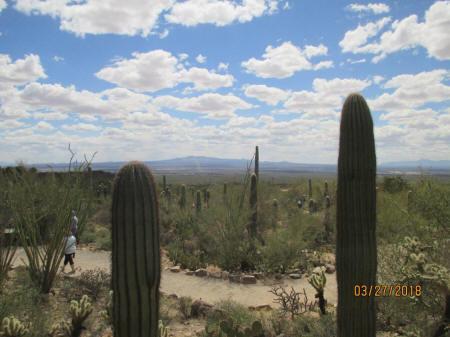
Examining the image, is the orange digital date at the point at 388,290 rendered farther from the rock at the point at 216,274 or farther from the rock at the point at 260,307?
the rock at the point at 216,274

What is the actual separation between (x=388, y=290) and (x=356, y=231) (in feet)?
6.89

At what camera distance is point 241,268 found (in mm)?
11328

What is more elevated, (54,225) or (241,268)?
(54,225)

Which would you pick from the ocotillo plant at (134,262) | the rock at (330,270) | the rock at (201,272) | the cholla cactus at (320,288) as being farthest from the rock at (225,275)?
the ocotillo plant at (134,262)

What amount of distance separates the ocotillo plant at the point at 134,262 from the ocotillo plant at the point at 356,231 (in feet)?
7.81

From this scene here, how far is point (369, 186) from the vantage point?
4.24 meters

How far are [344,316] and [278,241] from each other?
278 inches

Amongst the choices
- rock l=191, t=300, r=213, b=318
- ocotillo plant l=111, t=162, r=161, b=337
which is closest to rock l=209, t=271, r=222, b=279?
rock l=191, t=300, r=213, b=318

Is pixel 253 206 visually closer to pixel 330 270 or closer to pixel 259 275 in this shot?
pixel 259 275

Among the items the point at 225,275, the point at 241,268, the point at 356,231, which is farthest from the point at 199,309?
the point at 356,231

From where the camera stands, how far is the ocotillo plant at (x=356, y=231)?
415 centimetres

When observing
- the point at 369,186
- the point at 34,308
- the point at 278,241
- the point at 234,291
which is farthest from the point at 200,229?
the point at 369,186

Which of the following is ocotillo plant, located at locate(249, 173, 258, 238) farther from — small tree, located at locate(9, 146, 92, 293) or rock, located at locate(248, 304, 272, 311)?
small tree, located at locate(9, 146, 92, 293)

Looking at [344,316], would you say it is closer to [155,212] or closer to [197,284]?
[155,212]
